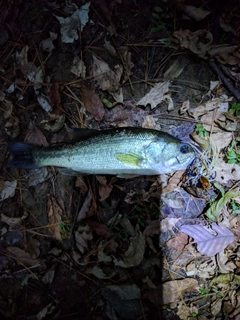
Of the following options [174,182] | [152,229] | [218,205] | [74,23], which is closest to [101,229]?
[152,229]

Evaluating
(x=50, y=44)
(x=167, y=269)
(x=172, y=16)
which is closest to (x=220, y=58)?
(x=172, y=16)

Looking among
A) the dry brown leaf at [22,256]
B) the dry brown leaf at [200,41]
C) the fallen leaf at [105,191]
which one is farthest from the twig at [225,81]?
the dry brown leaf at [22,256]

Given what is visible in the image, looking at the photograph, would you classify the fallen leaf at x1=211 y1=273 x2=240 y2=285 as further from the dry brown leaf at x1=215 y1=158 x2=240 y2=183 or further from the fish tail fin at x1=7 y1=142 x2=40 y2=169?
the fish tail fin at x1=7 y1=142 x2=40 y2=169

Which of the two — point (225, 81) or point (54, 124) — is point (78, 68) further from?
point (225, 81)

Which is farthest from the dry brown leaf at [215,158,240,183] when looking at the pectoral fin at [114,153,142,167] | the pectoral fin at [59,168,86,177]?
the pectoral fin at [59,168,86,177]

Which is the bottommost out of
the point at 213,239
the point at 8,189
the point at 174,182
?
the point at 213,239

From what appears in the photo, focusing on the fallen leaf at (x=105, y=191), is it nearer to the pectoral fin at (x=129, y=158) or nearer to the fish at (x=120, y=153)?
the fish at (x=120, y=153)

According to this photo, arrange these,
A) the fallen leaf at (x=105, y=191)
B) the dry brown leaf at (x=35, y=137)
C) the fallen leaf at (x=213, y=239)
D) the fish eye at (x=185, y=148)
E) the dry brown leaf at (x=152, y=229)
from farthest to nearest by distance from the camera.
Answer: the dry brown leaf at (x=35, y=137)
the fallen leaf at (x=105, y=191)
the dry brown leaf at (x=152, y=229)
the fallen leaf at (x=213, y=239)
the fish eye at (x=185, y=148)
